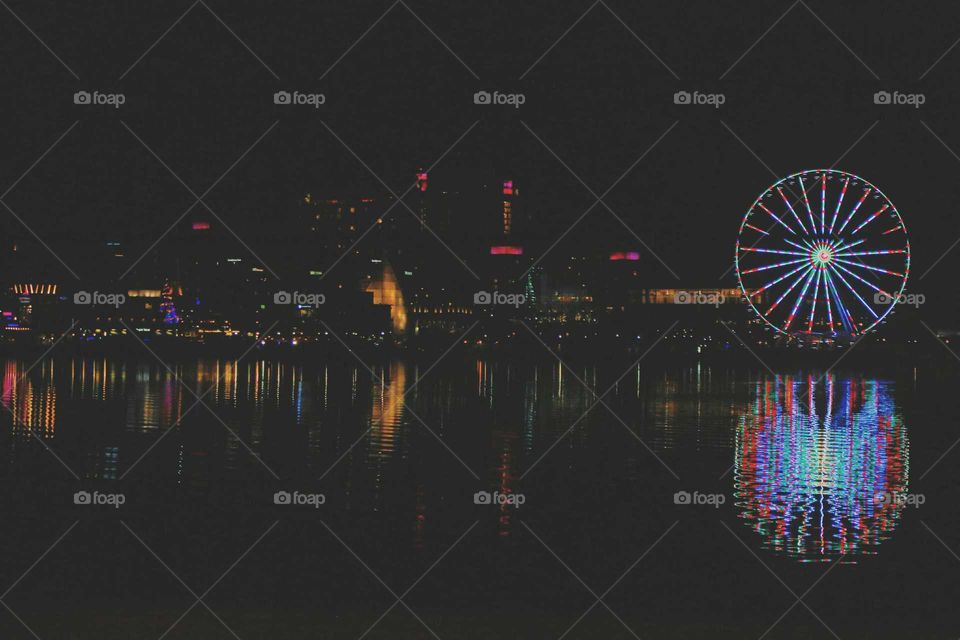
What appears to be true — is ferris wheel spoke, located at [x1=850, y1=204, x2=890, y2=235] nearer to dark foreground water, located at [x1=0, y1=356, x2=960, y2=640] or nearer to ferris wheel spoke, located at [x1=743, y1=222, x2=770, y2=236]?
ferris wheel spoke, located at [x1=743, y1=222, x2=770, y2=236]

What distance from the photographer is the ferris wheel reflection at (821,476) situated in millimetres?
15242

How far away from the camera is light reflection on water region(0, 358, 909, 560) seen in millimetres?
17875

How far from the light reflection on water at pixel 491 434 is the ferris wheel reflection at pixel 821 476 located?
0.13ft

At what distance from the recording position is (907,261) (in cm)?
7894

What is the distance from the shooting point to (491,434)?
2783cm


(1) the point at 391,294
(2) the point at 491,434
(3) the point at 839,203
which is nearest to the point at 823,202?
(3) the point at 839,203

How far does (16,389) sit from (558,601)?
36.1 meters

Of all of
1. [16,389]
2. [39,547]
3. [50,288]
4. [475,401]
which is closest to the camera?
[39,547]

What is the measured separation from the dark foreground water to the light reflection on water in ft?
0.38

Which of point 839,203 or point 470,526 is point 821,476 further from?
point 839,203

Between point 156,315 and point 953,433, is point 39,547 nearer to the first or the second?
point 953,433

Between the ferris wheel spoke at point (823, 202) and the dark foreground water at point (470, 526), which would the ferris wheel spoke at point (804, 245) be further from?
the dark foreground water at point (470, 526)

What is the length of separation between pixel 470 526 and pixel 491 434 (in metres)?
12.4

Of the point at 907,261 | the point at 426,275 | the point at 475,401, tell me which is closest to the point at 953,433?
the point at 475,401
